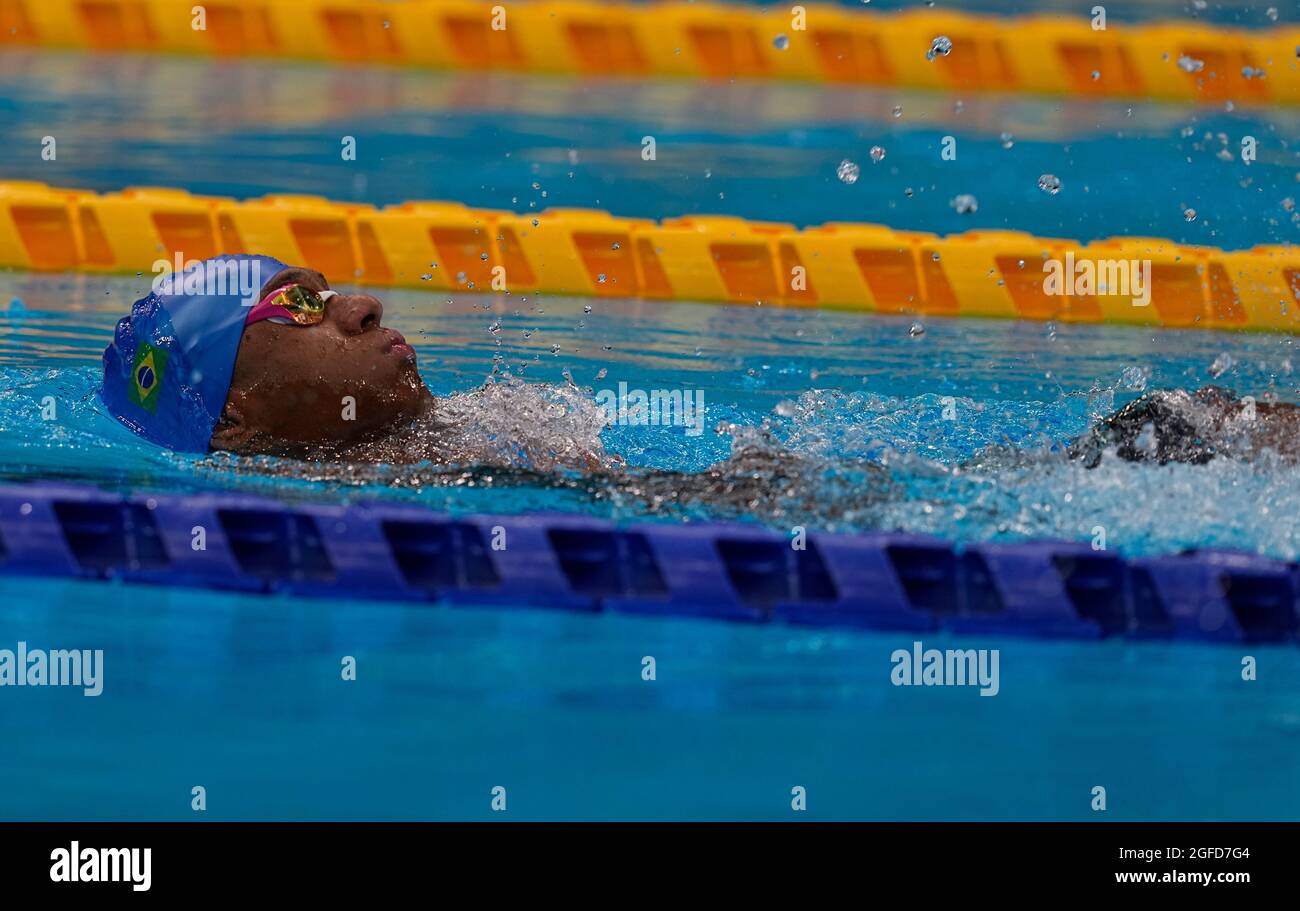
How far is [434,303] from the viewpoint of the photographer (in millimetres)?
6367

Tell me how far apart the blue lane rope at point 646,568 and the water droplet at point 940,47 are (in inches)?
242

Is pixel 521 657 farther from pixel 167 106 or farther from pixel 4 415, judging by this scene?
pixel 167 106

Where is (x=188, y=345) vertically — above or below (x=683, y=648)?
above

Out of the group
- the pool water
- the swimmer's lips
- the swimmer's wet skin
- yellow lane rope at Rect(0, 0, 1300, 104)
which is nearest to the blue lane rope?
the pool water

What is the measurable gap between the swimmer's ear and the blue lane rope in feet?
1.08

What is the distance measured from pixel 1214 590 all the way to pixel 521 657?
54.1 inches

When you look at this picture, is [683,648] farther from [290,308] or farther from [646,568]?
[290,308]

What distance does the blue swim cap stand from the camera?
404cm

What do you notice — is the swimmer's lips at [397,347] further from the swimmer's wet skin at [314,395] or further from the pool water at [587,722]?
the pool water at [587,722]

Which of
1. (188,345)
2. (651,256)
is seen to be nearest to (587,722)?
(188,345)

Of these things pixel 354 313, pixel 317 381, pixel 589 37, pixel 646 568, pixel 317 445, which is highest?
pixel 589 37

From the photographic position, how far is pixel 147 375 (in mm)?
4152

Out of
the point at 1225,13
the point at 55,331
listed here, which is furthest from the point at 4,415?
the point at 1225,13

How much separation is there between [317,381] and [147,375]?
45cm
